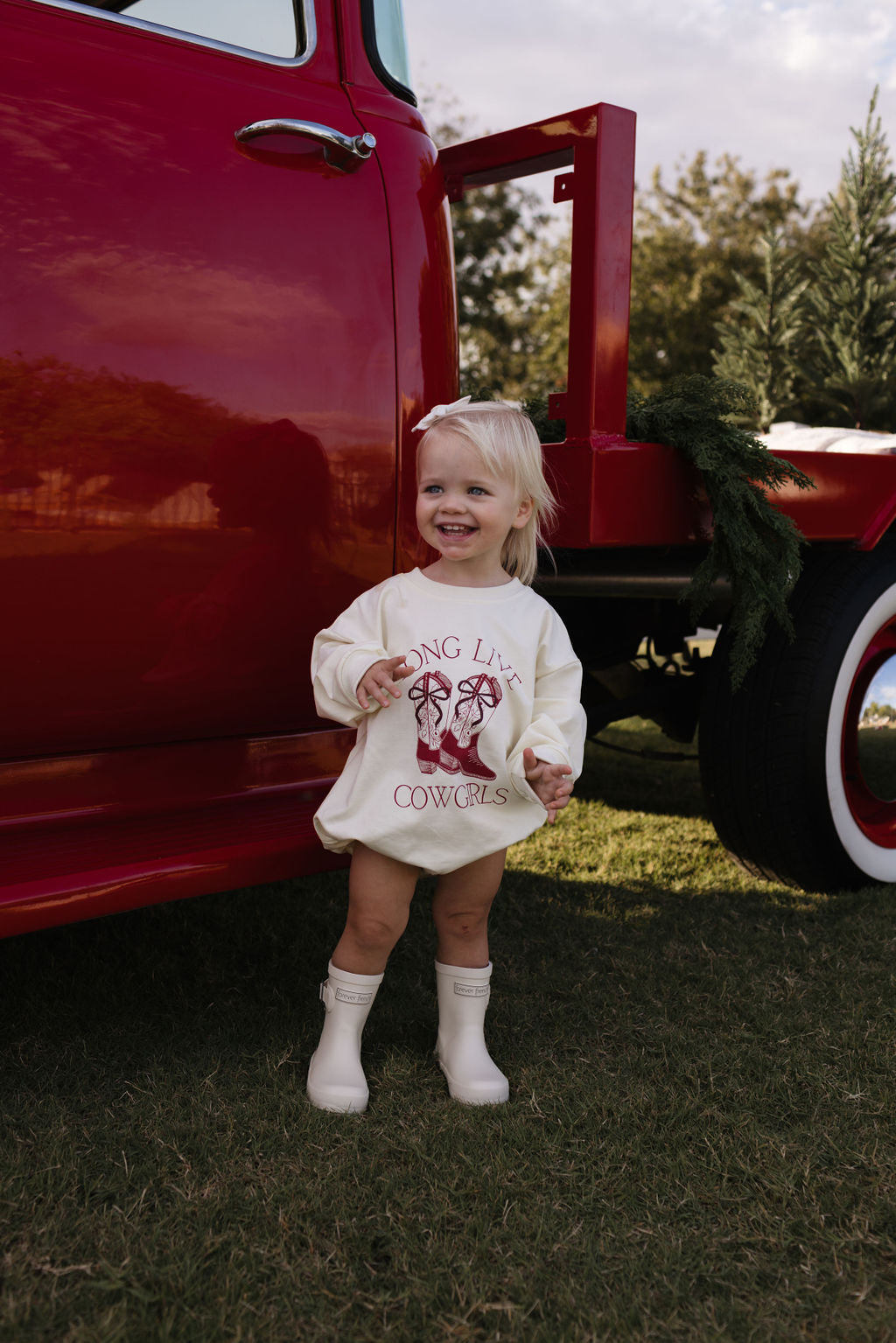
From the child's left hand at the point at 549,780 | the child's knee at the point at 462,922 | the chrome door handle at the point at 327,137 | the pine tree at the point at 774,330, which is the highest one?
the pine tree at the point at 774,330

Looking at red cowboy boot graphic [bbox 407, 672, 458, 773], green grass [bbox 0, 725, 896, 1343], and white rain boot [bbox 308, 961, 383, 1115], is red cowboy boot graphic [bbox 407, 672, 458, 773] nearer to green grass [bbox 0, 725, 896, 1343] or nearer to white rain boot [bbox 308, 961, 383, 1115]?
white rain boot [bbox 308, 961, 383, 1115]

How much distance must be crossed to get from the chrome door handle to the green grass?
1.50m

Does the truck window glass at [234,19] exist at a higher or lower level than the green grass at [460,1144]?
higher

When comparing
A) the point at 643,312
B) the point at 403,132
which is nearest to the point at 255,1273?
the point at 403,132

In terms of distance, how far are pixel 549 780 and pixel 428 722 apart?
0.21 meters

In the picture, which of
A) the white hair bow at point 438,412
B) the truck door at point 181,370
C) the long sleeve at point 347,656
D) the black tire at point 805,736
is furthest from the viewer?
the black tire at point 805,736

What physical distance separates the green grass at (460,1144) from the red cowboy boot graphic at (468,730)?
53 centimetres

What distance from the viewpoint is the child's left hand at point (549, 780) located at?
5.53ft

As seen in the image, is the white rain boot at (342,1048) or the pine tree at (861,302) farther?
the pine tree at (861,302)

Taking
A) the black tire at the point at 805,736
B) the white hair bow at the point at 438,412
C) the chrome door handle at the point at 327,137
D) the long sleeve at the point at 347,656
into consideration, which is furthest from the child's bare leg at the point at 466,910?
the chrome door handle at the point at 327,137

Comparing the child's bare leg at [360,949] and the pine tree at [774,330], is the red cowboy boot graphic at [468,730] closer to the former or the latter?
the child's bare leg at [360,949]

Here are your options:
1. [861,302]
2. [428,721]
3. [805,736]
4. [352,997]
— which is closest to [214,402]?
[428,721]

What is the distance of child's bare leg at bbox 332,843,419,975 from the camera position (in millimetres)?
1792

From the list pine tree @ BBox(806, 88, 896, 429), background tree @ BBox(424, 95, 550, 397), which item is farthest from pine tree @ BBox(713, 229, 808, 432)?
background tree @ BBox(424, 95, 550, 397)
